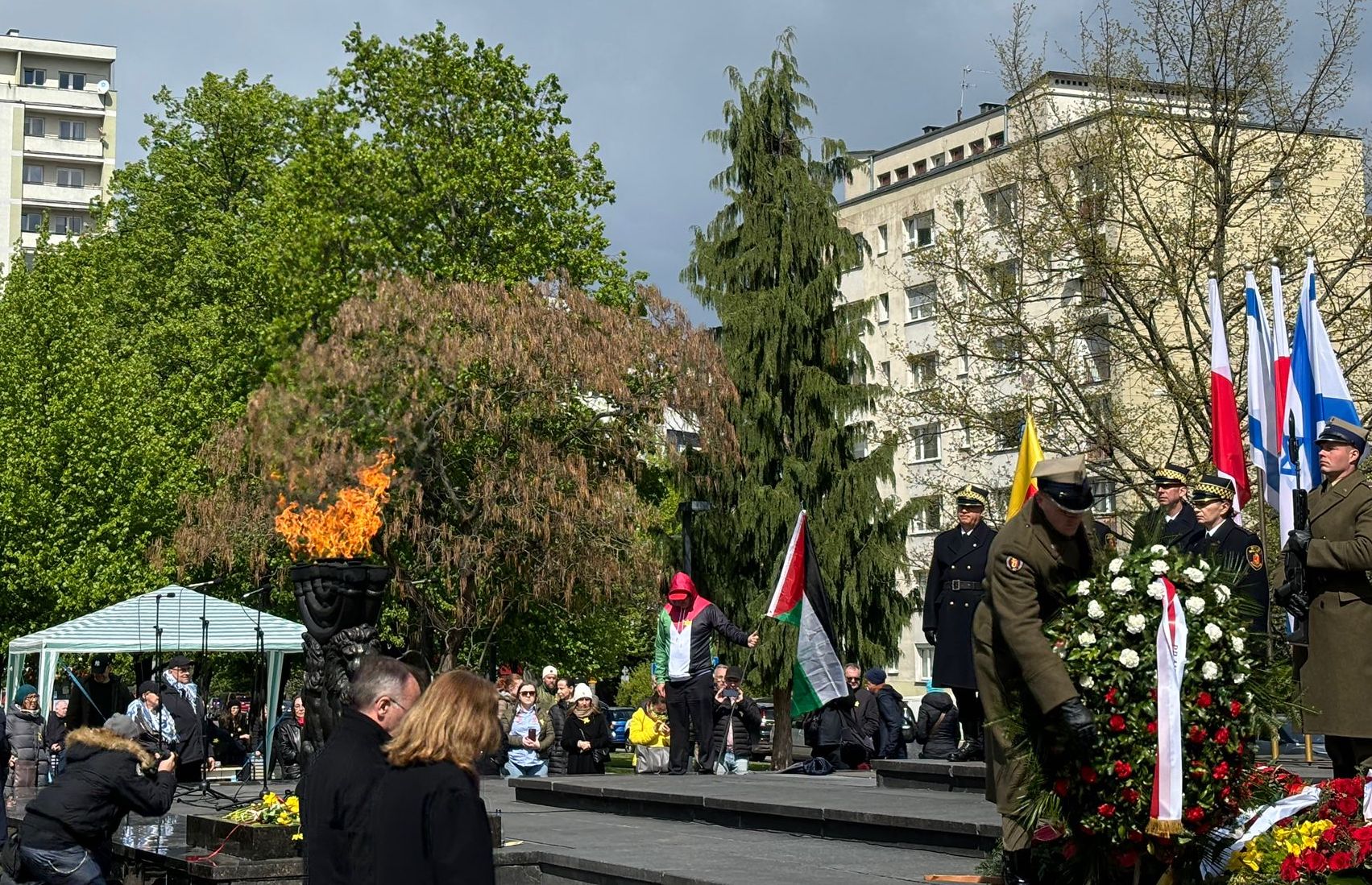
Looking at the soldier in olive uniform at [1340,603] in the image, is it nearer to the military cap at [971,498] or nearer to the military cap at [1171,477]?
the military cap at [1171,477]

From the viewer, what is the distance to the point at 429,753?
17.0ft

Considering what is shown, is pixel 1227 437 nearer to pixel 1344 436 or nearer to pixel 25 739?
pixel 1344 436

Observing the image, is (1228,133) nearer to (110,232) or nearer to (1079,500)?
(1079,500)

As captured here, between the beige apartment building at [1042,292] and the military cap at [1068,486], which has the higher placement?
the beige apartment building at [1042,292]

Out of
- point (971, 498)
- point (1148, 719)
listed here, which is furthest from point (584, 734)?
point (1148, 719)

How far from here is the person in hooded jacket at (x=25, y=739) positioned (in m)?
24.6

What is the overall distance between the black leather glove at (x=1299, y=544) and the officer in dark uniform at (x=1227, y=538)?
1.33 ft

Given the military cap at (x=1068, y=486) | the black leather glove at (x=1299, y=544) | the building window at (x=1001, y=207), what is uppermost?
the building window at (x=1001, y=207)

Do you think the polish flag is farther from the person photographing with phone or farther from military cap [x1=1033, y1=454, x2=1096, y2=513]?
the person photographing with phone

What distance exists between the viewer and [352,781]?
5.78 metres

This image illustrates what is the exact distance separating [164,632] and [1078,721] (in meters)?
22.5

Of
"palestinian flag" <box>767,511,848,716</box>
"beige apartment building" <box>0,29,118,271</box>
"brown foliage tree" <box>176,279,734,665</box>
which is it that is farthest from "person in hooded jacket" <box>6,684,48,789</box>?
"beige apartment building" <box>0,29,118,271</box>

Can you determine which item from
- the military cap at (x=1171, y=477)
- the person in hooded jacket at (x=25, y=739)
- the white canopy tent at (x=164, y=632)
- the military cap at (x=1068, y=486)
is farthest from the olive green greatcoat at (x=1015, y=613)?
the white canopy tent at (x=164, y=632)

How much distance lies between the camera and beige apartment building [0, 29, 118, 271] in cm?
10300
